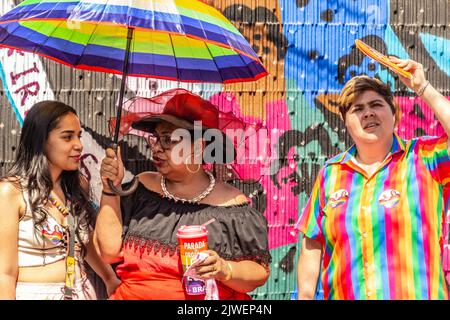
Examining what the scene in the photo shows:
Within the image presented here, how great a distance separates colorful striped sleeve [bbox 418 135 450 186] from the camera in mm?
3533

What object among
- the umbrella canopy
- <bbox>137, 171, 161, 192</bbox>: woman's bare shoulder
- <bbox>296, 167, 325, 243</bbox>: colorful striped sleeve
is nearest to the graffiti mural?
the umbrella canopy

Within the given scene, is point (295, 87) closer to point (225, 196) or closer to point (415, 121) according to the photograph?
point (415, 121)

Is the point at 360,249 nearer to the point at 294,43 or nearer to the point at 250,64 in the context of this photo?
the point at 250,64

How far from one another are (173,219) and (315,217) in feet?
2.41

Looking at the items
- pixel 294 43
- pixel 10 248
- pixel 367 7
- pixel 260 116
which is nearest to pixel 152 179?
pixel 10 248

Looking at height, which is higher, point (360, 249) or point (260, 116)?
point (260, 116)

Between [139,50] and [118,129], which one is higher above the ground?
[139,50]

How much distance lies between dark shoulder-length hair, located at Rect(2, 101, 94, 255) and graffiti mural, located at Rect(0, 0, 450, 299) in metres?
0.85

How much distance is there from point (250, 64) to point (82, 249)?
4.50ft

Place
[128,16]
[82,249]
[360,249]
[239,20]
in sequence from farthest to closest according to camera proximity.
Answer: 1. [239,20]
2. [82,249]
3. [360,249]
4. [128,16]

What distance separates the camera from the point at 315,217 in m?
3.82

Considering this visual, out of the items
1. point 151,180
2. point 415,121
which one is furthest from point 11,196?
point 415,121

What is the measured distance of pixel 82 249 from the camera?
3.96 metres

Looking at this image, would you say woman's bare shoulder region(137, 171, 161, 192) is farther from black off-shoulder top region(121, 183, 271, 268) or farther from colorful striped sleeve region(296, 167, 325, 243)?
colorful striped sleeve region(296, 167, 325, 243)
